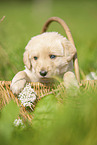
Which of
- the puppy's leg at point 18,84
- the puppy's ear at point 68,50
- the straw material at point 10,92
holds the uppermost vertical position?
the puppy's ear at point 68,50

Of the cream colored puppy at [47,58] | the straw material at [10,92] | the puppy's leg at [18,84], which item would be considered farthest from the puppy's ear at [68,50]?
the puppy's leg at [18,84]

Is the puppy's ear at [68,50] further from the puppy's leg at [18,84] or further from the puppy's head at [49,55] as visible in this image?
the puppy's leg at [18,84]

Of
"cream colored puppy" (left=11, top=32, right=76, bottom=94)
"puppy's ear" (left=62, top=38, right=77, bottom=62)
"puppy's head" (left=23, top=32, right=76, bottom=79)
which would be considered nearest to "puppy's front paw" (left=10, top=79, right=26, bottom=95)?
"cream colored puppy" (left=11, top=32, right=76, bottom=94)

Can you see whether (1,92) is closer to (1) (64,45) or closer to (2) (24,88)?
(2) (24,88)

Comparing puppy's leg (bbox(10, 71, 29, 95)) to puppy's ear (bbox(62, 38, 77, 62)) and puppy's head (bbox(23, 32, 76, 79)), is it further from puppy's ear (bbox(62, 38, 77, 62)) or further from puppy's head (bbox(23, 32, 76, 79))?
puppy's ear (bbox(62, 38, 77, 62))

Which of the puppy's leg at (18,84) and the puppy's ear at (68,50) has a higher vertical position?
the puppy's ear at (68,50)

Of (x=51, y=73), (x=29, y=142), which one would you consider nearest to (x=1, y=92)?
(x=51, y=73)

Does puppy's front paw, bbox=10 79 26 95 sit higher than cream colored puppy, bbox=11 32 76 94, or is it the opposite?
cream colored puppy, bbox=11 32 76 94
